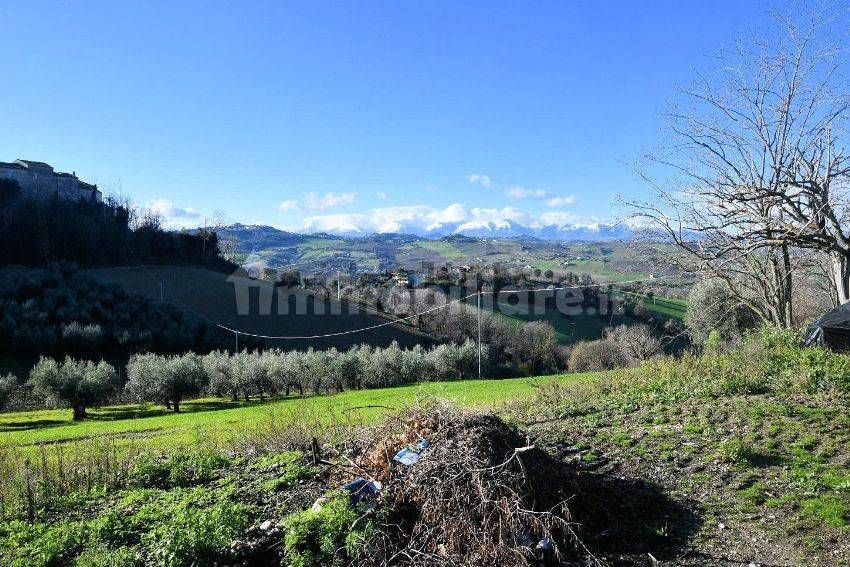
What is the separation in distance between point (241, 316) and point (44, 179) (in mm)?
45578

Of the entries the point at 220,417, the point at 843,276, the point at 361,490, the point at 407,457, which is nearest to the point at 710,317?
the point at 843,276

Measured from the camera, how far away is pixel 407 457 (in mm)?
5633

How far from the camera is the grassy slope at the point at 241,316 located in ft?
166

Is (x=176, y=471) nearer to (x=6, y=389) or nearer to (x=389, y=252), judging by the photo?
(x=6, y=389)

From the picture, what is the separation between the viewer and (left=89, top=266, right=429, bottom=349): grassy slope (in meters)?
50.5

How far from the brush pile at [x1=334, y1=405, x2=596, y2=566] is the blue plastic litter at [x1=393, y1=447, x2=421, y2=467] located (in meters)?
0.06

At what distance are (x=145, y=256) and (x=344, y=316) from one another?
27880 mm

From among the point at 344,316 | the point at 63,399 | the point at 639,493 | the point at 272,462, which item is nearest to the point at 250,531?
the point at 272,462

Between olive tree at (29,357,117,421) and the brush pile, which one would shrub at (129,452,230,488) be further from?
olive tree at (29,357,117,421)

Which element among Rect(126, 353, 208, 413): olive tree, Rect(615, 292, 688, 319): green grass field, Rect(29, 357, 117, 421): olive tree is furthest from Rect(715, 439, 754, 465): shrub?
Rect(615, 292, 688, 319): green grass field

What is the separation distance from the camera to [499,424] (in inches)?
241

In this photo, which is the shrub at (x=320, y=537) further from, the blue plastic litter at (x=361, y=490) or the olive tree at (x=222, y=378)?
the olive tree at (x=222, y=378)

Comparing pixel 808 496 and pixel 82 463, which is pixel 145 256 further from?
pixel 808 496

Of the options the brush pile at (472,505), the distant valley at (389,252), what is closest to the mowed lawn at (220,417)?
the brush pile at (472,505)
